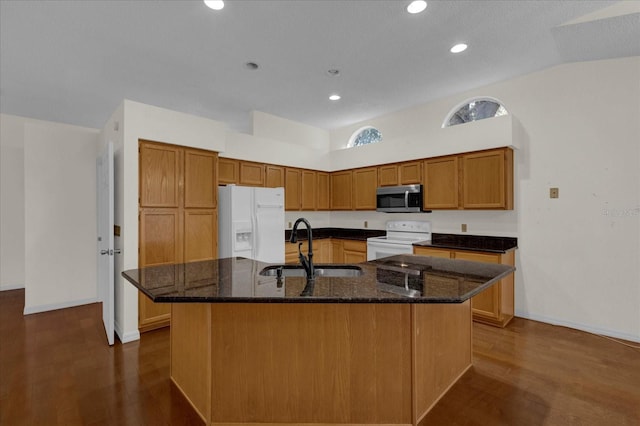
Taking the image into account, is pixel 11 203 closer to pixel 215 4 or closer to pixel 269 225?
pixel 269 225

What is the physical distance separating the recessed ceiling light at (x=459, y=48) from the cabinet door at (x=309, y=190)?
2.94 m

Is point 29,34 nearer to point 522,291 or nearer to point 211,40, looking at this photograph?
point 211,40

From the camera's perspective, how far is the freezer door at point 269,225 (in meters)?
4.07

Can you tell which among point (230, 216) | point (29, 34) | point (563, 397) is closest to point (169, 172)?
A: point (230, 216)

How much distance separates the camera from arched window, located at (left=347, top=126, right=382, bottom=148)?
547cm

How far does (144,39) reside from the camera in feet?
9.36

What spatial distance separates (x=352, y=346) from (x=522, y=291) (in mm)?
3101

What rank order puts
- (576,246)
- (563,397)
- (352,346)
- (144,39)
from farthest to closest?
(576,246), (144,39), (563,397), (352,346)

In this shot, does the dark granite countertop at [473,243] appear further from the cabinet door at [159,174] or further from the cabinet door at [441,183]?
the cabinet door at [159,174]

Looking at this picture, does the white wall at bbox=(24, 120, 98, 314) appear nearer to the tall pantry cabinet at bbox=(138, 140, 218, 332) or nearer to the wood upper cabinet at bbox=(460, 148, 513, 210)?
the tall pantry cabinet at bbox=(138, 140, 218, 332)

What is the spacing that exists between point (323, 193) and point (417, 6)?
140 inches

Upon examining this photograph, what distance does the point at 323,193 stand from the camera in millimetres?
5688

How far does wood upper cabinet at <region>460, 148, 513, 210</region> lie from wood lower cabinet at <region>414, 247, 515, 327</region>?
0.65 metres

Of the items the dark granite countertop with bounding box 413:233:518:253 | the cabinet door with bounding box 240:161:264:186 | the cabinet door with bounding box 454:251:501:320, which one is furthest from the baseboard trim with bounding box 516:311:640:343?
the cabinet door with bounding box 240:161:264:186
